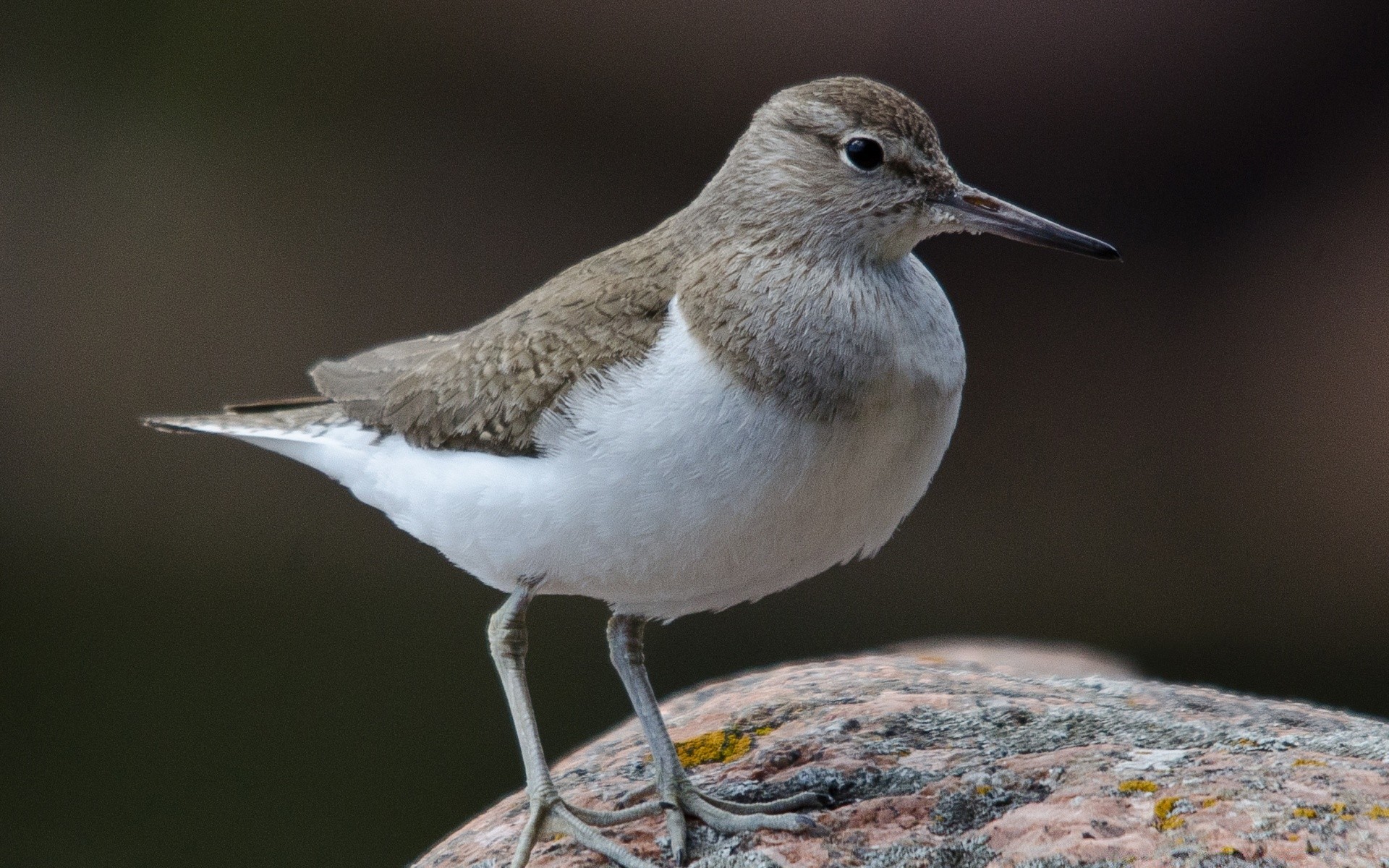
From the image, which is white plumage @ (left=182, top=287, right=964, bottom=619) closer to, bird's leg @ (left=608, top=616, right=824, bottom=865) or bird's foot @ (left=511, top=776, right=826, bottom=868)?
bird's leg @ (left=608, top=616, right=824, bottom=865)

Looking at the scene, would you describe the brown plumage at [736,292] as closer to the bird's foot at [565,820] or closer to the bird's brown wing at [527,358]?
the bird's brown wing at [527,358]

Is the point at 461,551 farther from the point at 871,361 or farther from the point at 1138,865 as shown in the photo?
the point at 1138,865

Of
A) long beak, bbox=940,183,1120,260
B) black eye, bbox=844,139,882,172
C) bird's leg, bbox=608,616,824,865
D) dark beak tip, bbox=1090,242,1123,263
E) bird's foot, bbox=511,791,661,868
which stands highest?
black eye, bbox=844,139,882,172

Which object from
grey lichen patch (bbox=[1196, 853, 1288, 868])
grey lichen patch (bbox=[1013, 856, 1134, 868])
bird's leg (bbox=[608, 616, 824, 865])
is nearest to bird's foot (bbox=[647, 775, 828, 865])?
bird's leg (bbox=[608, 616, 824, 865])

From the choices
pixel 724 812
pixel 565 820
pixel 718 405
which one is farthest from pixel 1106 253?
pixel 565 820

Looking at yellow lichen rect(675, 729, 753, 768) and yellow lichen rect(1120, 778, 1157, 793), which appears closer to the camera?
yellow lichen rect(1120, 778, 1157, 793)

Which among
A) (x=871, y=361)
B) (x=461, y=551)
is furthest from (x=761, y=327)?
(x=461, y=551)

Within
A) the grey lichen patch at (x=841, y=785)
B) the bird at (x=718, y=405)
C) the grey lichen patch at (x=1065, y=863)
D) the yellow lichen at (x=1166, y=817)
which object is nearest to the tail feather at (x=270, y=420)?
the bird at (x=718, y=405)

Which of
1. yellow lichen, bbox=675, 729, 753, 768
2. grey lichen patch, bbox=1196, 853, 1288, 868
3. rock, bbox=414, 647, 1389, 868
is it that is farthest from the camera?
yellow lichen, bbox=675, 729, 753, 768
